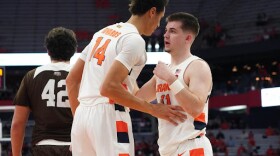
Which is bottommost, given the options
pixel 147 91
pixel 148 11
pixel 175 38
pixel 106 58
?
pixel 147 91

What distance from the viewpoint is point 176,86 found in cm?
372

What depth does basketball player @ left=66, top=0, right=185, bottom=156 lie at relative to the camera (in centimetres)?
331

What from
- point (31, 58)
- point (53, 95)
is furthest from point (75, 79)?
point (31, 58)

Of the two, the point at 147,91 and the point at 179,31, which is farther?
the point at 147,91

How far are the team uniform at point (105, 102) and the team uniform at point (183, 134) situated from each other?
1.93ft

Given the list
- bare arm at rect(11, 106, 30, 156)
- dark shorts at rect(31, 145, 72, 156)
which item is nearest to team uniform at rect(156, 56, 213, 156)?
dark shorts at rect(31, 145, 72, 156)

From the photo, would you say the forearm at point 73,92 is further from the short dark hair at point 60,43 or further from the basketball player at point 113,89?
the short dark hair at point 60,43

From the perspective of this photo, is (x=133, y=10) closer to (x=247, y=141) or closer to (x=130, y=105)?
(x=130, y=105)

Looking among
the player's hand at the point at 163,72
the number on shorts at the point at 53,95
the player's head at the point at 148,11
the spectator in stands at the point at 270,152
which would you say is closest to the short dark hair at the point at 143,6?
the player's head at the point at 148,11

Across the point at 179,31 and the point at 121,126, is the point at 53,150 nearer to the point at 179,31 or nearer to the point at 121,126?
the point at 121,126

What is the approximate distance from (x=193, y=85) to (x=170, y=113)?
323 mm

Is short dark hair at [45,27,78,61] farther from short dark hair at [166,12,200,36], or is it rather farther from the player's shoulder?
short dark hair at [166,12,200,36]

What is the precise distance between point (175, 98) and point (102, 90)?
782 mm

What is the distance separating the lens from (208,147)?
3996mm
